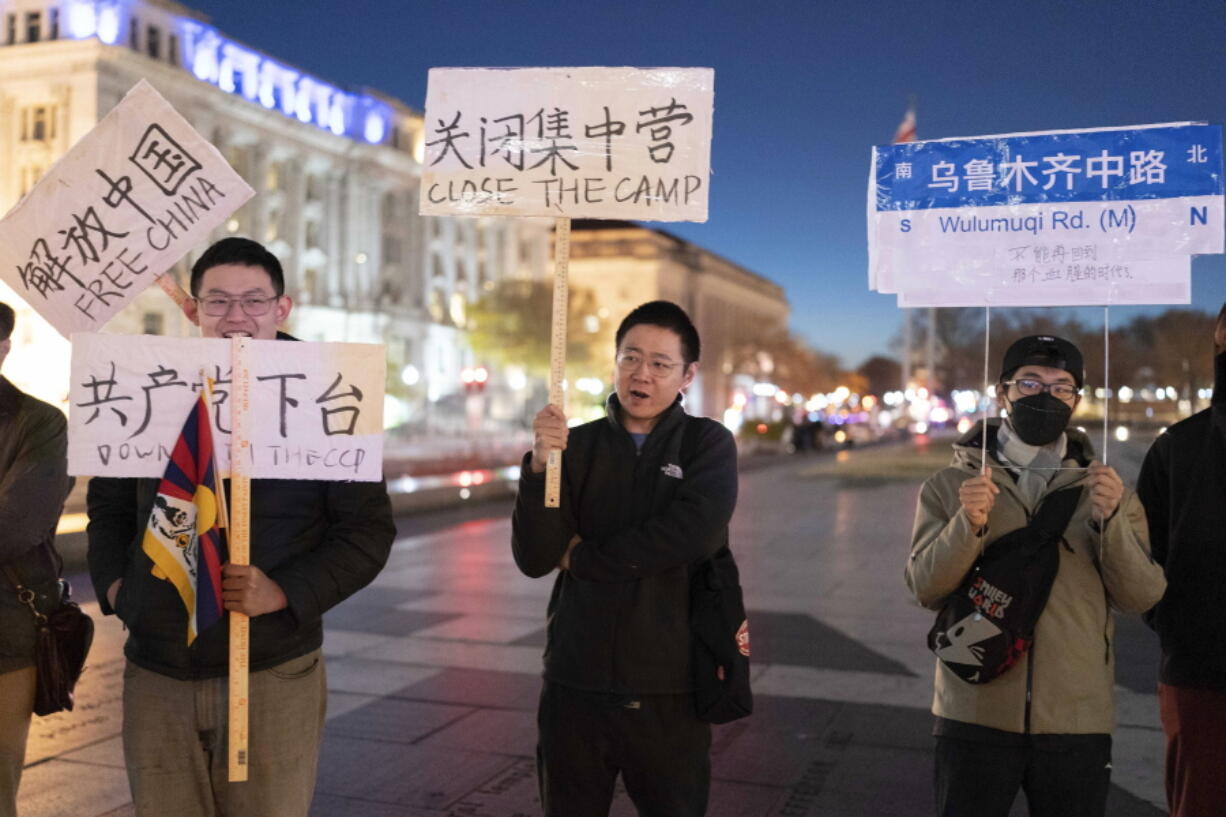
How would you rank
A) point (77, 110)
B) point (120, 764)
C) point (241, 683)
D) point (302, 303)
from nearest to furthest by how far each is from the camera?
point (241, 683) → point (120, 764) → point (77, 110) → point (302, 303)

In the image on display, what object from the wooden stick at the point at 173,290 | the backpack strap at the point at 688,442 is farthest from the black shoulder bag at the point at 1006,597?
the wooden stick at the point at 173,290

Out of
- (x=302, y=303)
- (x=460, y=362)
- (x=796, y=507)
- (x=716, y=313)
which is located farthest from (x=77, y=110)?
(x=716, y=313)

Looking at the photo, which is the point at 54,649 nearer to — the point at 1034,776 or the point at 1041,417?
the point at 1034,776

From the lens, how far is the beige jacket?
3.27 meters

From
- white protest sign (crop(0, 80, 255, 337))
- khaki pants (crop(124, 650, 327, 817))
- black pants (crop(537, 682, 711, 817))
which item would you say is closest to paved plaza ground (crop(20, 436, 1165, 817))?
black pants (crop(537, 682, 711, 817))

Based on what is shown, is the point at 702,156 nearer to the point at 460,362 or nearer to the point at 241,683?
the point at 241,683

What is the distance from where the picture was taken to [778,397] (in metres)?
91.6

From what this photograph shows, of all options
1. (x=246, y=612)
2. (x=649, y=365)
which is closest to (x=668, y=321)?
(x=649, y=365)

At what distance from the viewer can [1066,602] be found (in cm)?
335

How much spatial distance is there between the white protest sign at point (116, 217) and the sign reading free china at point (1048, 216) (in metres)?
2.08

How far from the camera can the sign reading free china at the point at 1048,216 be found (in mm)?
3664

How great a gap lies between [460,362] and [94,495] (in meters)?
85.8

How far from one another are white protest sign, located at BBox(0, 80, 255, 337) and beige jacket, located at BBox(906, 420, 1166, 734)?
2.29 metres

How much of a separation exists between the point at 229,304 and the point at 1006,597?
2262 mm
